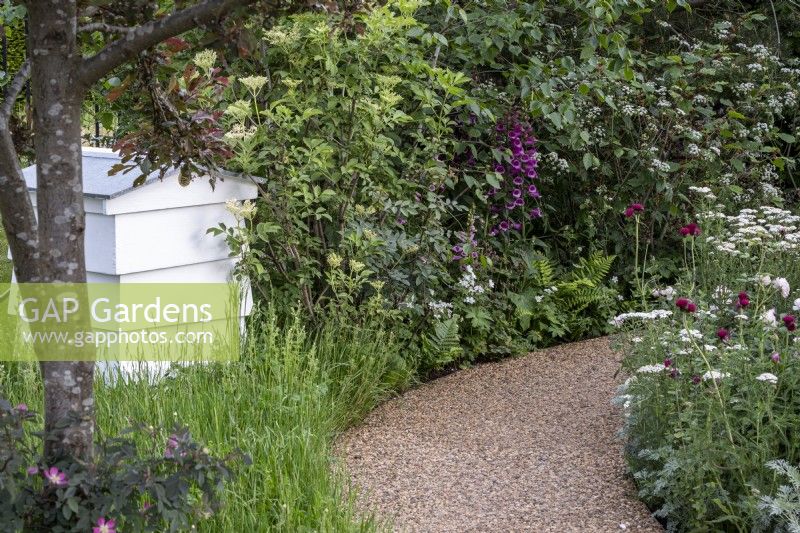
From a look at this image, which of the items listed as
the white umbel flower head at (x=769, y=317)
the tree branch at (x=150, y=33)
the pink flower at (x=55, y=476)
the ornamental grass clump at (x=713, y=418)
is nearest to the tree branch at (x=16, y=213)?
the tree branch at (x=150, y=33)

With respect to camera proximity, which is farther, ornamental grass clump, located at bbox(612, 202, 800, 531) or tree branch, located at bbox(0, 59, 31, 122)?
ornamental grass clump, located at bbox(612, 202, 800, 531)

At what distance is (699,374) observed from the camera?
10.8 feet

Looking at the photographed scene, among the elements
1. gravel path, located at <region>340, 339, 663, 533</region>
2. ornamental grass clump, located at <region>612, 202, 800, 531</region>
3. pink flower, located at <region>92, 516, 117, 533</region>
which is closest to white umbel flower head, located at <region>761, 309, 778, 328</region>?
ornamental grass clump, located at <region>612, 202, 800, 531</region>

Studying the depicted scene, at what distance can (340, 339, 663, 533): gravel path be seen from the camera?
3139 millimetres

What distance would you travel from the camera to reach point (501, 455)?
3674mm

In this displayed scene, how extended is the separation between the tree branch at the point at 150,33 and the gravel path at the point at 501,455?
1.72m

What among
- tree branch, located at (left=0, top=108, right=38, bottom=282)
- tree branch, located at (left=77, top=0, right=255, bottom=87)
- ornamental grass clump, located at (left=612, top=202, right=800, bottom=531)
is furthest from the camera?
ornamental grass clump, located at (left=612, top=202, right=800, bottom=531)

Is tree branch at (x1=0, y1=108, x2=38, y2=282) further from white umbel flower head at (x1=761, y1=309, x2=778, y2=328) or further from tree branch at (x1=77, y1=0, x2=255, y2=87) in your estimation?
white umbel flower head at (x1=761, y1=309, x2=778, y2=328)

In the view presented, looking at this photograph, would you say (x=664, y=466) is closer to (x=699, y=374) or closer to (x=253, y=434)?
(x=699, y=374)

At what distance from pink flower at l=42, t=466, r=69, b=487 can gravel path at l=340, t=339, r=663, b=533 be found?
49.3 inches

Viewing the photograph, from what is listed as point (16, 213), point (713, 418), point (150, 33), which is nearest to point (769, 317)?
point (713, 418)

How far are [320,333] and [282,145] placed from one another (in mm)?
878

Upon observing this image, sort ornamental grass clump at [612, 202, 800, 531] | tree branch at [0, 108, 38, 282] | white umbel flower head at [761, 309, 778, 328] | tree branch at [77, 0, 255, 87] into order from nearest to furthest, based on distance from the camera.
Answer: tree branch at [77, 0, 255, 87] → tree branch at [0, 108, 38, 282] → ornamental grass clump at [612, 202, 800, 531] → white umbel flower head at [761, 309, 778, 328]

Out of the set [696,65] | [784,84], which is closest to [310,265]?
[696,65]
